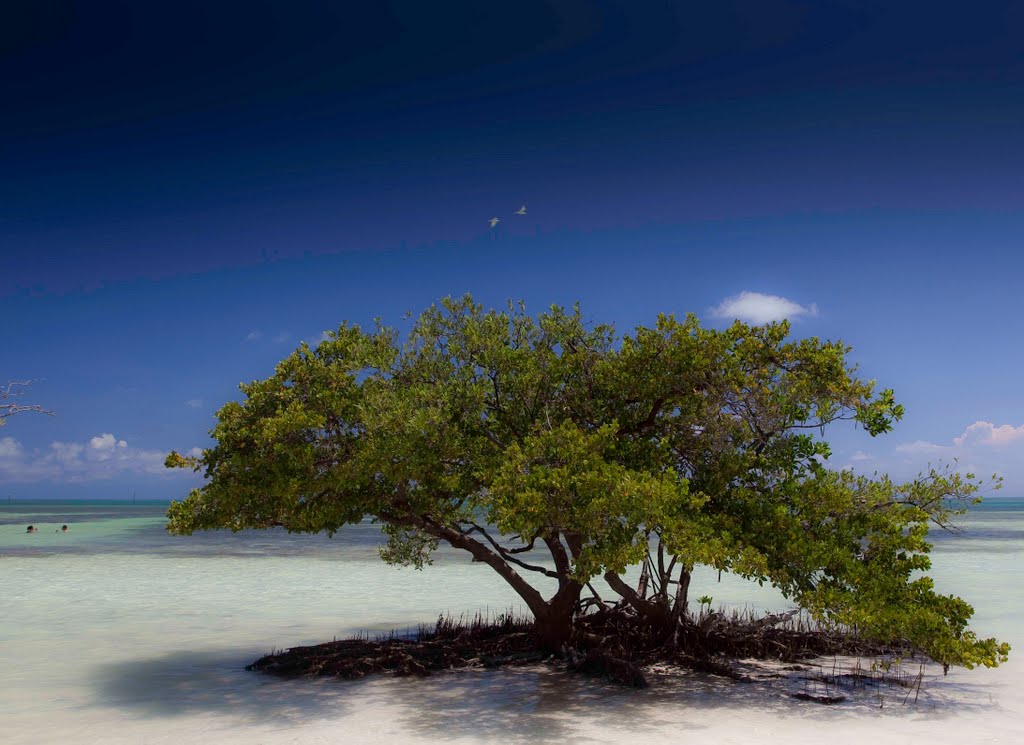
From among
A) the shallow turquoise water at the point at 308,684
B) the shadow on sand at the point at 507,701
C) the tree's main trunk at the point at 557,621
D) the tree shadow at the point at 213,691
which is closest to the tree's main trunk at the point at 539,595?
the tree's main trunk at the point at 557,621

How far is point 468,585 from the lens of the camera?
28.7m

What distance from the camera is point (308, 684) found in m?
13.1

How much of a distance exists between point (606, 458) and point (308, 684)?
6032 mm

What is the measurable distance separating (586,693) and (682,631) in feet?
8.19

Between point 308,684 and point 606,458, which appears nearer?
point 606,458

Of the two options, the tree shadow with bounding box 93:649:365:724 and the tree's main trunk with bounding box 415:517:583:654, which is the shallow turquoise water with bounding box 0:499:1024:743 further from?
the tree's main trunk with bounding box 415:517:583:654

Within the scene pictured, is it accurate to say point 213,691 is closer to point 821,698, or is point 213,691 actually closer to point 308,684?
point 308,684

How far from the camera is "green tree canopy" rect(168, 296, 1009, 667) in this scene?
10078 millimetres

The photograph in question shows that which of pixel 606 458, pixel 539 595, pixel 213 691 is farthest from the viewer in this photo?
pixel 539 595

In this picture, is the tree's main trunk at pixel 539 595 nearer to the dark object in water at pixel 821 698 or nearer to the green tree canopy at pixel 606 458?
the green tree canopy at pixel 606 458

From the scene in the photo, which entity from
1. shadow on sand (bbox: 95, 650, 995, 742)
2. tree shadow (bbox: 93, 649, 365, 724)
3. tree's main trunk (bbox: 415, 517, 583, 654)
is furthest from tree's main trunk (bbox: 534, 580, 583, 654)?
tree shadow (bbox: 93, 649, 365, 724)

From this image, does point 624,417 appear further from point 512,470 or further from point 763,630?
point 763,630

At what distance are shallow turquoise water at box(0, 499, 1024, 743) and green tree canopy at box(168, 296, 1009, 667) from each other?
5.83 feet

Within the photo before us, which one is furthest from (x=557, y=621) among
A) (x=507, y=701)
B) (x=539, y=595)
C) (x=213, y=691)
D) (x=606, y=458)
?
(x=213, y=691)
